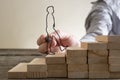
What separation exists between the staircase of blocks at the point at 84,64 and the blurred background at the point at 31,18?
1.28 m

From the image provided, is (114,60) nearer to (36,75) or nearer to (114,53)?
(114,53)

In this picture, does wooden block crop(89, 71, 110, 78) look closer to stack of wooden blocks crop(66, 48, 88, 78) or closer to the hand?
stack of wooden blocks crop(66, 48, 88, 78)

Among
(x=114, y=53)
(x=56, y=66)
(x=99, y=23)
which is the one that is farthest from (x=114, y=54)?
(x=99, y=23)

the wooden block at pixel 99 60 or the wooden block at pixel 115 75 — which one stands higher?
the wooden block at pixel 99 60

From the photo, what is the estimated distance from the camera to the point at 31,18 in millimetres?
1785

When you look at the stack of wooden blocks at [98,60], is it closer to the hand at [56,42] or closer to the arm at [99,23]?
the hand at [56,42]

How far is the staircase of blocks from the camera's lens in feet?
1.63

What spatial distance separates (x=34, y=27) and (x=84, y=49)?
131cm

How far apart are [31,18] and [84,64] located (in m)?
1.31

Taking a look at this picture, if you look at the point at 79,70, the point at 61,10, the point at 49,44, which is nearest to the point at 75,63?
the point at 79,70

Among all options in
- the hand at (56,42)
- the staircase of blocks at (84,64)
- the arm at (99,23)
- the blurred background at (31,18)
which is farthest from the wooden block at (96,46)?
the blurred background at (31,18)

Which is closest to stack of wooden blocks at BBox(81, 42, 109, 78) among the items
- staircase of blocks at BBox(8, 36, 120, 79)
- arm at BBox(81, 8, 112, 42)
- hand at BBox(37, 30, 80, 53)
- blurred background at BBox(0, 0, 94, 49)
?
staircase of blocks at BBox(8, 36, 120, 79)

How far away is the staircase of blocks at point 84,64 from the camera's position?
1.63 feet

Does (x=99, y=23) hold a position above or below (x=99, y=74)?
above
